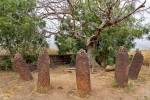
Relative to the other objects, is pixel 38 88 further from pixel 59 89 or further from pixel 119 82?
pixel 119 82

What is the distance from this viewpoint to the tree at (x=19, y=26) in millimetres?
10121

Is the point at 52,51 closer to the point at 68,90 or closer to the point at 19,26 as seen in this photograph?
the point at 19,26

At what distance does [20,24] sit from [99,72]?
154 inches

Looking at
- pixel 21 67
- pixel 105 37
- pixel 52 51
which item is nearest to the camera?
pixel 21 67

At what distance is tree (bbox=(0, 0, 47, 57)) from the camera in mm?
10121

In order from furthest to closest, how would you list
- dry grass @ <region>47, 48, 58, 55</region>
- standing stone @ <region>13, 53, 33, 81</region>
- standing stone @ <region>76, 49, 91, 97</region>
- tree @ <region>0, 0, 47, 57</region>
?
dry grass @ <region>47, 48, 58, 55</region> → tree @ <region>0, 0, 47, 57</region> → standing stone @ <region>13, 53, 33, 81</region> → standing stone @ <region>76, 49, 91, 97</region>

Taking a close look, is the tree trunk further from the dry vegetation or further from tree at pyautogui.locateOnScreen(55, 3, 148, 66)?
the dry vegetation

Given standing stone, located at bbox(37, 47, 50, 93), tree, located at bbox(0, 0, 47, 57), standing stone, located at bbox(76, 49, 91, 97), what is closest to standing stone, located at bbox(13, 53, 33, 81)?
standing stone, located at bbox(37, 47, 50, 93)

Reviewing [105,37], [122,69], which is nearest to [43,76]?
[122,69]

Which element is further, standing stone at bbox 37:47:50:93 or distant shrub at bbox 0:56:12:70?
distant shrub at bbox 0:56:12:70

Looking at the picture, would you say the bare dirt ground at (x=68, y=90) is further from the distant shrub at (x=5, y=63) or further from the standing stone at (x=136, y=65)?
the distant shrub at (x=5, y=63)

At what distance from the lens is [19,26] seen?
10352 millimetres

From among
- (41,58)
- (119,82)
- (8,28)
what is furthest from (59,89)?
(8,28)

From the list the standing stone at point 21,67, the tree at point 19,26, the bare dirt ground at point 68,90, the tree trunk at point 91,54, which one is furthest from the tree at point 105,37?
the standing stone at point 21,67
